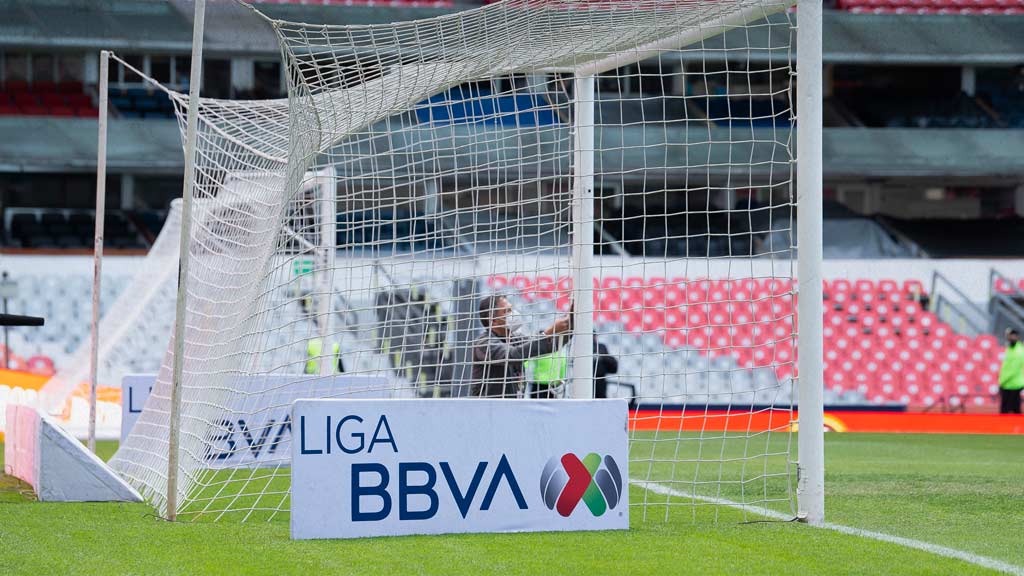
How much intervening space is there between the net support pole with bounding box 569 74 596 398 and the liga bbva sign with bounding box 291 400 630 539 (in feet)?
5.10

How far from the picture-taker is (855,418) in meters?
17.9

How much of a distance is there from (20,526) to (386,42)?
311cm

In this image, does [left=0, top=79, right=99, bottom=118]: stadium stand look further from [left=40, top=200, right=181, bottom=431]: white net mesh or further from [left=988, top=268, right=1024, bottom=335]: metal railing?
[left=988, top=268, right=1024, bottom=335]: metal railing

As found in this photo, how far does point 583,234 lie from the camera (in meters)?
7.76

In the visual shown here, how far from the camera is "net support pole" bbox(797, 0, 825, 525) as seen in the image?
6160mm

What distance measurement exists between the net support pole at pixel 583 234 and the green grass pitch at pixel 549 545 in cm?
87

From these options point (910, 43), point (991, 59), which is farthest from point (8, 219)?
point (991, 59)

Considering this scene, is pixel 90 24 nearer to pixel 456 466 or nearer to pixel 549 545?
pixel 456 466

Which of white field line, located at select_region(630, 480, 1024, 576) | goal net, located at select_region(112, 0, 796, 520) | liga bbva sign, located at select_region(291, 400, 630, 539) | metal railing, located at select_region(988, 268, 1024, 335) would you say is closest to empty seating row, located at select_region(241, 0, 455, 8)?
metal railing, located at select_region(988, 268, 1024, 335)

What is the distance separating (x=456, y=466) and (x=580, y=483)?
61cm

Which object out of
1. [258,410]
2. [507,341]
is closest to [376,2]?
[507,341]

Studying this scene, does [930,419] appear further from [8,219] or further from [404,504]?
[8,219]

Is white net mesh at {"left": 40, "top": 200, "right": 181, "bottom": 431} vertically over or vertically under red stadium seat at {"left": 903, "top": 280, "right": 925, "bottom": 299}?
under

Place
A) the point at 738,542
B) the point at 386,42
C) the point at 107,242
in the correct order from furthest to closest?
the point at 107,242
the point at 386,42
the point at 738,542
